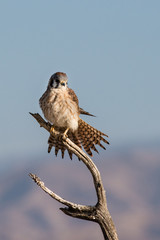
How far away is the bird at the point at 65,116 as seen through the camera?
9.57 meters

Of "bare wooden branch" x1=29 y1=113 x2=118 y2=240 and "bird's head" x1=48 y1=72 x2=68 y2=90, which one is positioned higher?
"bird's head" x1=48 y1=72 x2=68 y2=90

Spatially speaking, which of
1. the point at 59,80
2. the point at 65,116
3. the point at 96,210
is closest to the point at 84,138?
the point at 65,116

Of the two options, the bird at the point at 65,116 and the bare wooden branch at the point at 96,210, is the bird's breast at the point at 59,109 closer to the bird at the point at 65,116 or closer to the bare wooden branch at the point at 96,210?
the bird at the point at 65,116

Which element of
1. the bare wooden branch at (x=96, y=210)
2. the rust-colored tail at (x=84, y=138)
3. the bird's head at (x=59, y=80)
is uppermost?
the bird's head at (x=59, y=80)

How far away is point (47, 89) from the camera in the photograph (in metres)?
9.84

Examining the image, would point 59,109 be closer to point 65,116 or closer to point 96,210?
point 65,116

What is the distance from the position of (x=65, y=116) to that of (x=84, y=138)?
0.70m

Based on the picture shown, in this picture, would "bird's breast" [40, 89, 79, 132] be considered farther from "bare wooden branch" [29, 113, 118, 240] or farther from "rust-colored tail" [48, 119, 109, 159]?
"bare wooden branch" [29, 113, 118, 240]

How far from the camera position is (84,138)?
10023 mm

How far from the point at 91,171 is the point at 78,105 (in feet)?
6.01

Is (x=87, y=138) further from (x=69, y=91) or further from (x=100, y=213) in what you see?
(x=100, y=213)

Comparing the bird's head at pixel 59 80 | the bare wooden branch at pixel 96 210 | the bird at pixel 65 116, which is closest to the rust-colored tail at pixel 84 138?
the bird at pixel 65 116

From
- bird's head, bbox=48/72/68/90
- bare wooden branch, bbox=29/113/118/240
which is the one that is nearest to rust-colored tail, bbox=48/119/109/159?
bird's head, bbox=48/72/68/90

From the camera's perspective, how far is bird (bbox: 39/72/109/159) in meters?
9.57
